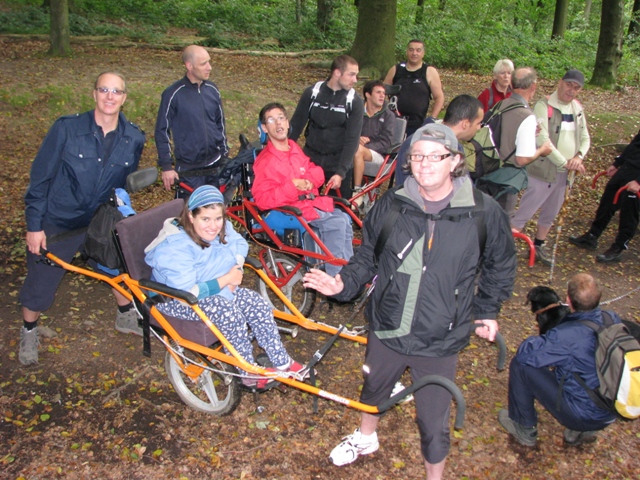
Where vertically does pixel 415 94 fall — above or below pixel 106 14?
below

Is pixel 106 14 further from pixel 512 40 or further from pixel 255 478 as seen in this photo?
pixel 255 478

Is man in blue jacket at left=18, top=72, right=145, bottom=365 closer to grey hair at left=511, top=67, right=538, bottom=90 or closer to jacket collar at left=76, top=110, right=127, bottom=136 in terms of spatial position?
jacket collar at left=76, top=110, right=127, bottom=136

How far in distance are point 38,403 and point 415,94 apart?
597 centimetres

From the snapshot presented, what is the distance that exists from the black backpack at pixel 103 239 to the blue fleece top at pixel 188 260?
410 millimetres

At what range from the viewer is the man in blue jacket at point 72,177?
3.98m

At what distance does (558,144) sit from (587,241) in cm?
187

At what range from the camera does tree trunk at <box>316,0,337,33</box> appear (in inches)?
749

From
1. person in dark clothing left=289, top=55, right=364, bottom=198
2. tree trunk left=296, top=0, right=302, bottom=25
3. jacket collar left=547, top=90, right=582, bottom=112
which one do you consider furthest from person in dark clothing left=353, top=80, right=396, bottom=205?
tree trunk left=296, top=0, right=302, bottom=25

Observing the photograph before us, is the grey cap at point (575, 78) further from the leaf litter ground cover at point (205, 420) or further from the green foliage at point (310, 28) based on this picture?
the green foliage at point (310, 28)

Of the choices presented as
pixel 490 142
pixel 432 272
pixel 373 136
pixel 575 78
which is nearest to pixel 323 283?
pixel 432 272

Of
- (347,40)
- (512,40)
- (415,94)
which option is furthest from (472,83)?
(415,94)

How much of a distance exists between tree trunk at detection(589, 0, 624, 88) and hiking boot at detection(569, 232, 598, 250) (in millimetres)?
9824

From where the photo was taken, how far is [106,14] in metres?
18.0

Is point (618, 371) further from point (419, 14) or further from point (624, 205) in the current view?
point (419, 14)
